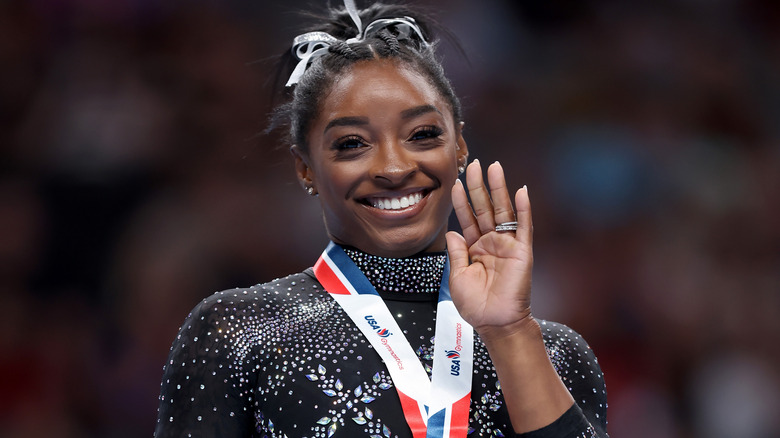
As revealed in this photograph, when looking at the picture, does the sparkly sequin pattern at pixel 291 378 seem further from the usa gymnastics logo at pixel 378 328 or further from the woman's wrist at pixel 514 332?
the woman's wrist at pixel 514 332

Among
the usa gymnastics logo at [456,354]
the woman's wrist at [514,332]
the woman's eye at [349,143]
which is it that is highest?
the woman's eye at [349,143]

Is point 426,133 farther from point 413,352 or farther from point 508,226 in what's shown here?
point 413,352

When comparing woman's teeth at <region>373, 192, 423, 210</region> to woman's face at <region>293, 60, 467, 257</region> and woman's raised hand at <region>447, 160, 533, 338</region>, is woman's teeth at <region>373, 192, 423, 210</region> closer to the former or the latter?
woman's face at <region>293, 60, 467, 257</region>

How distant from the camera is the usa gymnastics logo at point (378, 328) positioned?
6.13 ft

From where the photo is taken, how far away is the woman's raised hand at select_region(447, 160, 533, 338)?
1.65 metres

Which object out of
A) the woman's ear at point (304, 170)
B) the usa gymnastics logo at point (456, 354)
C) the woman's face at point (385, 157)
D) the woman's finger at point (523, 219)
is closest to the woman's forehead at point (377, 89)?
the woman's face at point (385, 157)

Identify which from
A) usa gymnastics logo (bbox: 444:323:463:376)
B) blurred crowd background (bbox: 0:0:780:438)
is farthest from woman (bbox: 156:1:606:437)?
blurred crowd background (bbox: 0:0:780:438)

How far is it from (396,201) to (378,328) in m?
0.28

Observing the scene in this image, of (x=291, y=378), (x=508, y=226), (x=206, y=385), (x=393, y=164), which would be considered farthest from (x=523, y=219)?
(x=206, y=385)

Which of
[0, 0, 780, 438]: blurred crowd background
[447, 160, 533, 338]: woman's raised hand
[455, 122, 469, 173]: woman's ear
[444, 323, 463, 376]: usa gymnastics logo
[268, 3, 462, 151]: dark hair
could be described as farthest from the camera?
[0, 0, 780, 438]: blurred crowd background

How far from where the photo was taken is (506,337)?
1.66m

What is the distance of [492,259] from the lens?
1.72 metres

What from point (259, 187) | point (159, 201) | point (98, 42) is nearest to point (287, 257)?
point (259, 187)

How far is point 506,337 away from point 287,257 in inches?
81.2
